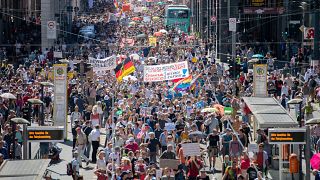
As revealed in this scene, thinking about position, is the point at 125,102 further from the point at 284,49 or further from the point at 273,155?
the point at 284,49

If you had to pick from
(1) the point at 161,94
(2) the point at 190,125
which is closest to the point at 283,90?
(1) the point at 161,94

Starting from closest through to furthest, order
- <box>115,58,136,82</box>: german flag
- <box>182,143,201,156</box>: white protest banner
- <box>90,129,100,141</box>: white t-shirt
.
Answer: <box>182,143,201,156</box>: white protest banner < <box>90,129,100,141</box>: white t-shirt < <box>115,58,136,82</box>: german flag

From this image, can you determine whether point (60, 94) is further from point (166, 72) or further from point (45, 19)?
point (45, 19)

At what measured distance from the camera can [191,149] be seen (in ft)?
90.7

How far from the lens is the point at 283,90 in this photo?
4425cm

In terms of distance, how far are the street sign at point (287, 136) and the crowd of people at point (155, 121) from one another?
1.22m

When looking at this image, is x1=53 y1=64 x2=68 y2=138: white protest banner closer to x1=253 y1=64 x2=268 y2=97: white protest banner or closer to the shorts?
x1=253 y1=64 x2=268 y2=97: white protest banner

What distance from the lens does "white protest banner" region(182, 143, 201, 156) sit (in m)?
27.6

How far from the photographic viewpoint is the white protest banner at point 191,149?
27594 mm

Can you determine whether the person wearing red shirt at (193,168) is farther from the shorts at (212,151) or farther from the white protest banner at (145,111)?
the white protest banner at (145,111)

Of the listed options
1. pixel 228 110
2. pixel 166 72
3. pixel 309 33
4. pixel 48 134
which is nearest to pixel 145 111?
pixel 228 110

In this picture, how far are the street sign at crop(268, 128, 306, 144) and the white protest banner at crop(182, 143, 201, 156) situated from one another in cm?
298

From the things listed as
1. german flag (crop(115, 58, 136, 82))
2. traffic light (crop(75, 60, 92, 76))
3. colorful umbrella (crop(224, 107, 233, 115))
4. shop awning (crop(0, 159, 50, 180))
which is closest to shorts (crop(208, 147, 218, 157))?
colorful umbrella (crop(224, 107, 233, 115))

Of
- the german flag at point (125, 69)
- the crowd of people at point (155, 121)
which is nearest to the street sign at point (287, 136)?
the crowd of people at point (155, 121)
